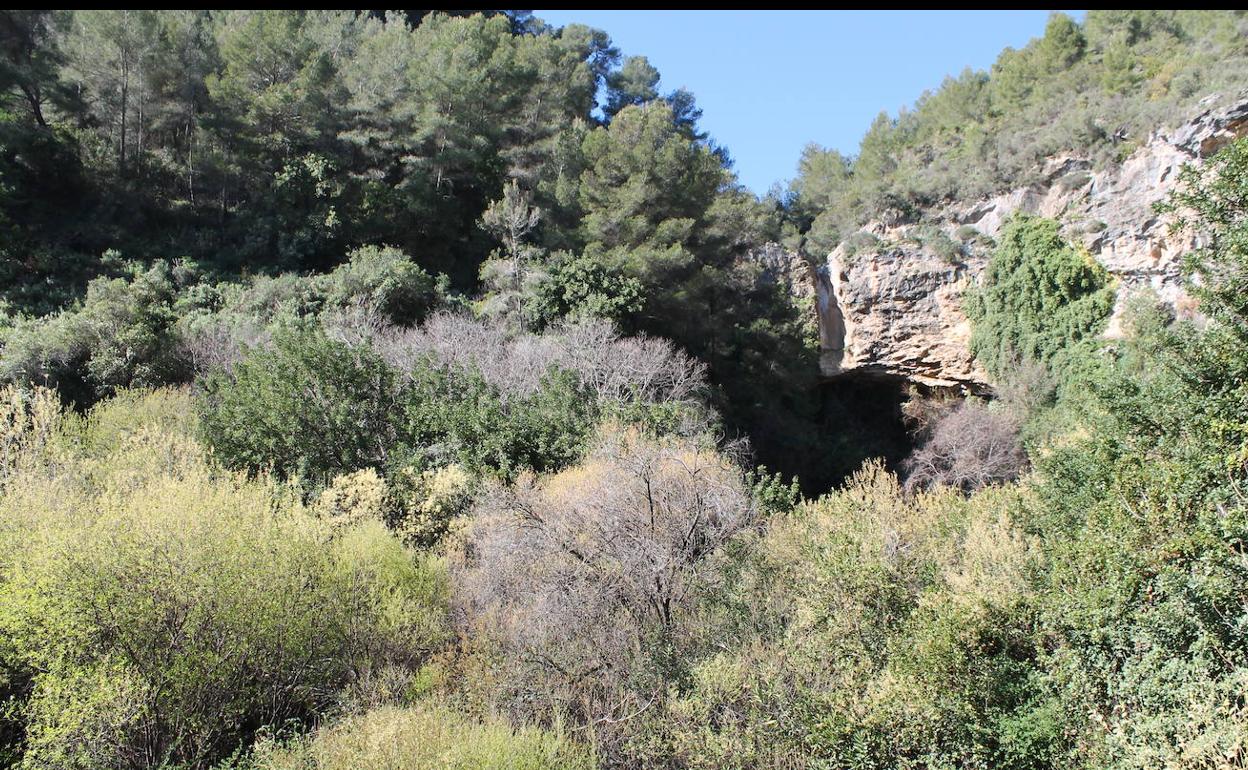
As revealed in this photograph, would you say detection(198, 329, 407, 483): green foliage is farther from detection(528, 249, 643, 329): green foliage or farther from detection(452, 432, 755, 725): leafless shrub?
detection(528, 249, 643, 329): green foliage

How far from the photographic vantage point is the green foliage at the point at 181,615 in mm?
10711

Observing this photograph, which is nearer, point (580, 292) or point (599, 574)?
point (599, 574)

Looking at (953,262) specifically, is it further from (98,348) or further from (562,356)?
(98,348)

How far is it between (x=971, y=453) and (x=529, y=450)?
13.4m

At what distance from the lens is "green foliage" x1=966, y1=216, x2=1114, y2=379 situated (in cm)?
2378

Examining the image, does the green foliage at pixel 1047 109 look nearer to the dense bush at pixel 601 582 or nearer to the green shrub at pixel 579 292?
the green shrub at pixel 579 292


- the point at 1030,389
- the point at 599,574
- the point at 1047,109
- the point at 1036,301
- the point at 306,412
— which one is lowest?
the point at 599,574

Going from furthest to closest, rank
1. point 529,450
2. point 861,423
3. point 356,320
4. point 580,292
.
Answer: point 861,423 < point 580,292 < point 356,320 < point 529,450

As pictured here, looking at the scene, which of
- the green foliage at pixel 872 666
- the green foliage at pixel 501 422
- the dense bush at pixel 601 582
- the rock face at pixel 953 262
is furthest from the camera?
the rock face at pixel 953 262

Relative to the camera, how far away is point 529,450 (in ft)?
59.3

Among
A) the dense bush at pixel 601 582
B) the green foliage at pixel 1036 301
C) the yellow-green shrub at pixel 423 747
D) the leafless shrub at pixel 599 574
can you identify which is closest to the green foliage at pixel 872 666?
the dense bush at pixel 601 582

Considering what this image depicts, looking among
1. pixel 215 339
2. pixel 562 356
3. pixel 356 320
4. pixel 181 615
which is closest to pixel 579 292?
pixel 562 356

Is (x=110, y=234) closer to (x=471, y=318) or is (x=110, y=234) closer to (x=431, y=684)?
(x=471, y=318)

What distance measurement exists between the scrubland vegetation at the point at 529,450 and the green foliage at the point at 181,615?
7cm
